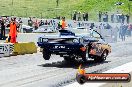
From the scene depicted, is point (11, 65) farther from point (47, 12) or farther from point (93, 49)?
point (47, 12)

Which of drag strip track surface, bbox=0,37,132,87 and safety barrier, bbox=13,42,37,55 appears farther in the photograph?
safety barrier, bbox=13,42,37,55

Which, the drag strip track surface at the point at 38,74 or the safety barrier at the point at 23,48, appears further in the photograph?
the safety barrier at the point at 23,48

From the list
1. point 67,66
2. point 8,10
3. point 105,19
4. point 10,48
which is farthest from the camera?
point 8,10

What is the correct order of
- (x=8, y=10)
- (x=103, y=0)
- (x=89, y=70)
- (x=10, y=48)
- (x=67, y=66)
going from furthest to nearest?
(x=103, y=0) → (x=8, y=10) → (x=10, y=48) → (x=67, y=66) → (x=89, y=70)

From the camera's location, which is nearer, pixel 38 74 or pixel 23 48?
pixel 38 74

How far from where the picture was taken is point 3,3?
83312 mm

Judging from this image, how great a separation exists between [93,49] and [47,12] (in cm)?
5764

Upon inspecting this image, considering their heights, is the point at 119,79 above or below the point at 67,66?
above

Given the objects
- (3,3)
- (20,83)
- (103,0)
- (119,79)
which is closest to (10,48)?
(20,83)

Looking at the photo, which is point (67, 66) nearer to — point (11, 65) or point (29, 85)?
point (11, 65)

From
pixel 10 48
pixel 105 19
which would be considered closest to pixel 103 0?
pixel 105 19

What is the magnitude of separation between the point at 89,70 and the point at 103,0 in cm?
8144

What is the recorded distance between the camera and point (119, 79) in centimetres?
545

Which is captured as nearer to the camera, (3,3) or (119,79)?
(119,79)
